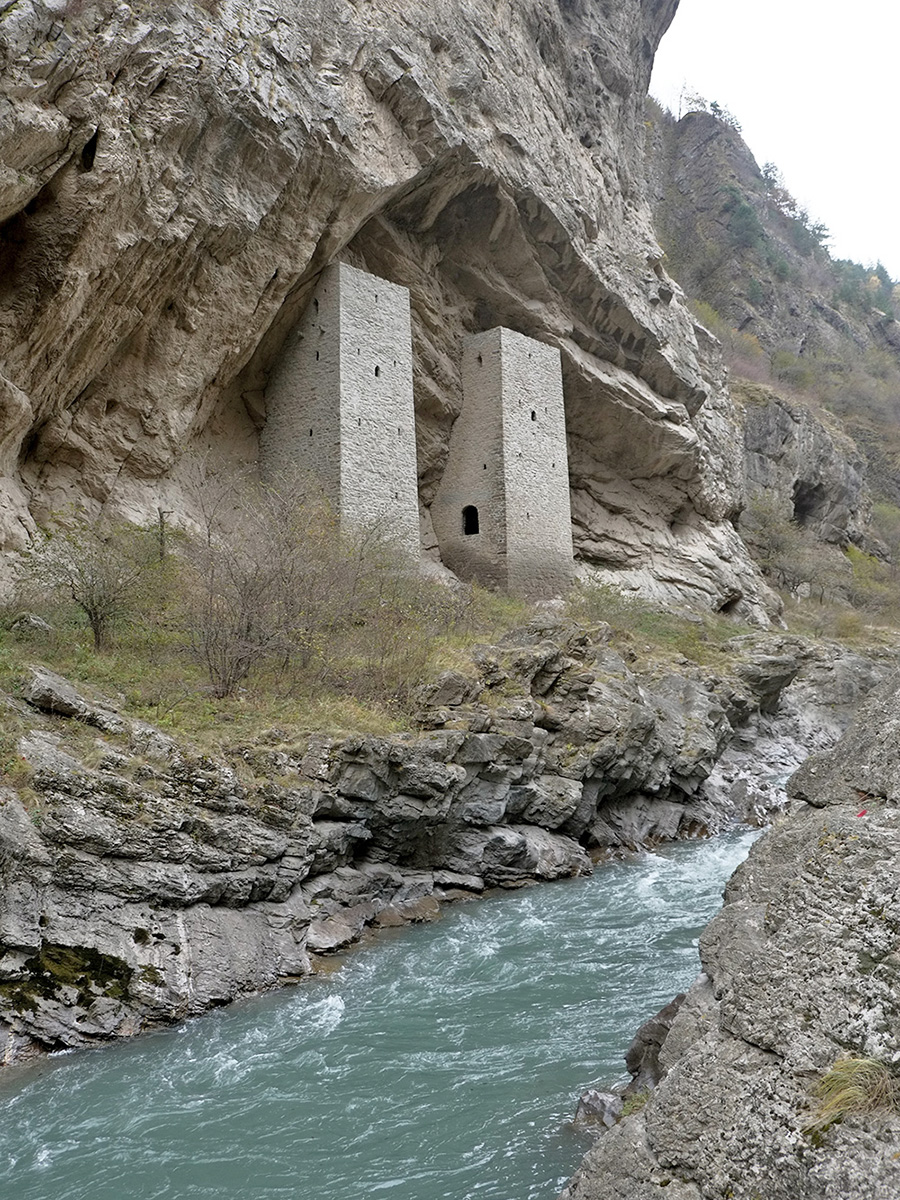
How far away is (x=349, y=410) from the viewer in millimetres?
20719

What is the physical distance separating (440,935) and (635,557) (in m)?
21.3

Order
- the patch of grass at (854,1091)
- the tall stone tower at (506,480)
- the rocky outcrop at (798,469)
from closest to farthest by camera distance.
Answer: the patch of grass at (854,1091) < the tall stone tower at (506,480) < the rocky outcrop at (798,469)

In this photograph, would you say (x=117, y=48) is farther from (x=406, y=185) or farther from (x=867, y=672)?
(x=867, y=672)

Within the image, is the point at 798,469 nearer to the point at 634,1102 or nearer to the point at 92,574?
the point at 92,574

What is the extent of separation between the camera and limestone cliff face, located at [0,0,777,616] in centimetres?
1342

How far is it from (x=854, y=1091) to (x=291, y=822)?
769 cm

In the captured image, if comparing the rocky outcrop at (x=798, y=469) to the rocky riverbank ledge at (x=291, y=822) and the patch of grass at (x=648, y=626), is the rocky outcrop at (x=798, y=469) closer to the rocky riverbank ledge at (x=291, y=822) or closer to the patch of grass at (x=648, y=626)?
the patch of grass at (x=648, y=626)

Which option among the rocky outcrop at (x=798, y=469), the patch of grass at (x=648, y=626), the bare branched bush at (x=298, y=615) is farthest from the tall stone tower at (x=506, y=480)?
the rocky outcrop at (x=798, y=469)

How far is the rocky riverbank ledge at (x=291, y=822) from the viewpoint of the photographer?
7.75m

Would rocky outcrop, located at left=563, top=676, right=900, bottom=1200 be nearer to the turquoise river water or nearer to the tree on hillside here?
the turquoise river water

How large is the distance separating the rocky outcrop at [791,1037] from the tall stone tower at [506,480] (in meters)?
19.9

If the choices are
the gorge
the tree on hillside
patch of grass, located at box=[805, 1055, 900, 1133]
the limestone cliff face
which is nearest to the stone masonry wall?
the gorge

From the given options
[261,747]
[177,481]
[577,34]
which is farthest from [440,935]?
[577,34]

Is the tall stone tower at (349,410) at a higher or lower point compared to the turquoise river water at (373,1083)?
higher
